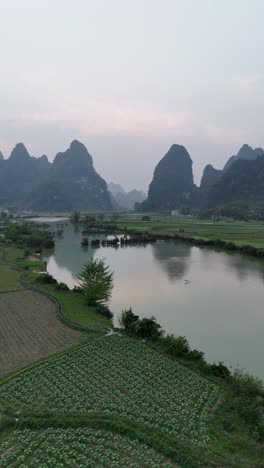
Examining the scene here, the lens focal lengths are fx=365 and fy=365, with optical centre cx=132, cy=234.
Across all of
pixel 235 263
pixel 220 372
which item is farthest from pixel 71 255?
pixel 220 372

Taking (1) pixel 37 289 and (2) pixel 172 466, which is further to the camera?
(1) pixel 37 289

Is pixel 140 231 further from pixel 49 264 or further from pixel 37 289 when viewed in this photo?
pixel 37 289

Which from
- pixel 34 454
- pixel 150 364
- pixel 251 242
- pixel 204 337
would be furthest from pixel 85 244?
pixel 34 454

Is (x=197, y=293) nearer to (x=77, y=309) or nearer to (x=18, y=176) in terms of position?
(x=77, y=309)

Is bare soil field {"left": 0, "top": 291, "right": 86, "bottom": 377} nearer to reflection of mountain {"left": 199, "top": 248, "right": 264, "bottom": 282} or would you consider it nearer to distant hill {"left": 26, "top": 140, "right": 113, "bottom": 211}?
reflection of mountain {"left": 199, "top": 248, "right": 264, "bottom": 282}

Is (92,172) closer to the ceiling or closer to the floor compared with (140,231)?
closer to the ceiling

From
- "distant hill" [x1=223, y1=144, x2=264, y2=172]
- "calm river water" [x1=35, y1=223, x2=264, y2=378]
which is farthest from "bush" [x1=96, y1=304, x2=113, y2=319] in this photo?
"distant hill" [x1=223, y1=144, x2=264, y2=172]

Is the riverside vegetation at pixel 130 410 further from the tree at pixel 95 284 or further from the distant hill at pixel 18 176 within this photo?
the distant hill at pixel 18 176
